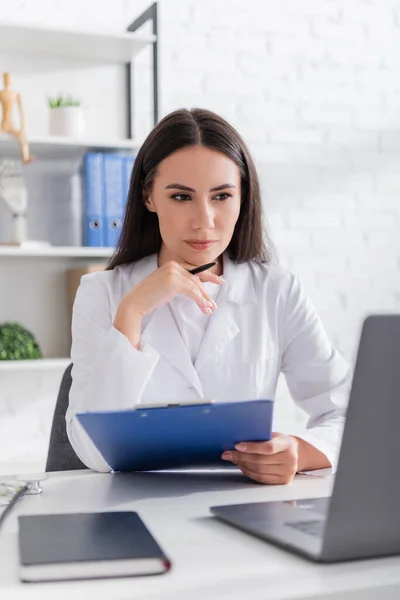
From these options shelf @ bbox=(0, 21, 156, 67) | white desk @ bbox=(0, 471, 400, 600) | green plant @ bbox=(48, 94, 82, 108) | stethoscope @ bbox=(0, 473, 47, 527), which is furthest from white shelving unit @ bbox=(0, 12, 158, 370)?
white desk @ bbox=(0, 471, 400, 600)

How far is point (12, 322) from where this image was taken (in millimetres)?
2965

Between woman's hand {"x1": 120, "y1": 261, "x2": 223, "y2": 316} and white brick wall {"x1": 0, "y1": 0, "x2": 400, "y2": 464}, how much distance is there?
1686mm

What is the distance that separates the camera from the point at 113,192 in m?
2.83

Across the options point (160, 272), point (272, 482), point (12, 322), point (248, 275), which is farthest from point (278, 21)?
point (272, 482)

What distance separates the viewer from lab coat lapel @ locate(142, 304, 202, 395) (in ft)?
5.49

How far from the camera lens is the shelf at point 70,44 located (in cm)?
280

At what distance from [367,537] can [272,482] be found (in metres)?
0.50

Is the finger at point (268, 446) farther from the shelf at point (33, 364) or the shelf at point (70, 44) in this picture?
the shelf at point (70, 44)

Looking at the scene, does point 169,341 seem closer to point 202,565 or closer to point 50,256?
point 202,565

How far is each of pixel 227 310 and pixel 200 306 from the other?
0.45 ft

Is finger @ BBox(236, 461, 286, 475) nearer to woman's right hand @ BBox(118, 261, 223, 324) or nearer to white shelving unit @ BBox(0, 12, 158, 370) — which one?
A: woman's right hand @ BBox(118, 261, 223, 324)

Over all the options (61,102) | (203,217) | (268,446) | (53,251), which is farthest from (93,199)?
(268,446)

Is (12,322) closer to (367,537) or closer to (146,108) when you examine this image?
(146,108)

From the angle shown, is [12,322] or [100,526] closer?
[100,526]
